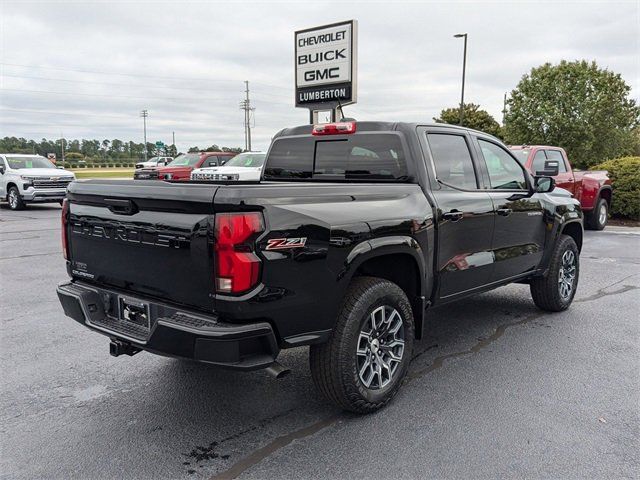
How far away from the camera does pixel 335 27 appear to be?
14.6m

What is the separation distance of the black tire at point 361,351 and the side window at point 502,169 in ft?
5.90

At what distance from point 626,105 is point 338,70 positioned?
2348 centimetres

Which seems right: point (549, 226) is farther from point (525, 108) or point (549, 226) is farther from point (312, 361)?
point (525, 108)

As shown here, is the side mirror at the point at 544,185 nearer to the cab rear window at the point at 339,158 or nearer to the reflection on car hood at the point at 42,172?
the cab rear window at the point at 339,158

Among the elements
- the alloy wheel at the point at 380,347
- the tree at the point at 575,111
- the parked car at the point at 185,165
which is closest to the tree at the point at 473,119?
the tree at the point at 575,111

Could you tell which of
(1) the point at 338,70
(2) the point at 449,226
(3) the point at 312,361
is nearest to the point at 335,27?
(1) the point at 338,70

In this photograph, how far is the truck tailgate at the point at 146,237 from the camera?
268 cm

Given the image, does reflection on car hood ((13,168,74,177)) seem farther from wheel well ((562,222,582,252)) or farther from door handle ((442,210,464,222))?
door handle ((442,210,464,222))

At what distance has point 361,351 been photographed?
10.6ft

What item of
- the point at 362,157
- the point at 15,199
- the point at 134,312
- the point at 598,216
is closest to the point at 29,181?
the point at 15,199

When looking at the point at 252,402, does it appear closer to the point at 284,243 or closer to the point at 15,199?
the point at 284,243

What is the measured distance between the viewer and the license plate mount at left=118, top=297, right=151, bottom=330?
2963mm

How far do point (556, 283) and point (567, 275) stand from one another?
1.11 feet

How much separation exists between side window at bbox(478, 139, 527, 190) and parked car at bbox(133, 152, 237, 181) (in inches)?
587
